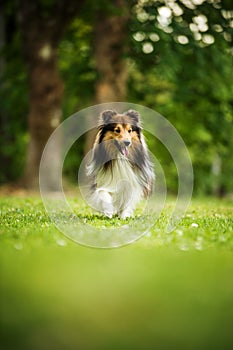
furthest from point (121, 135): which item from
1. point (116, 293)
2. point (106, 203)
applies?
point (116, 293)

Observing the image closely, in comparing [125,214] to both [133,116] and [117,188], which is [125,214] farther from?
[133,116]

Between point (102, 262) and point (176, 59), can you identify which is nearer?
point (102, 262)

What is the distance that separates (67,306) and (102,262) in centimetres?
167

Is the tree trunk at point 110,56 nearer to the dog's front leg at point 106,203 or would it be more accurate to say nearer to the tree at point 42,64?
the tree at point 42,64

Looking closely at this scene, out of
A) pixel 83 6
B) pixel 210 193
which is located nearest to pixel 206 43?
pixel 83 6

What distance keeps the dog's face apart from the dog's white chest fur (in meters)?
0.22

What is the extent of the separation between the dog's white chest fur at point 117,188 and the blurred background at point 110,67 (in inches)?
325

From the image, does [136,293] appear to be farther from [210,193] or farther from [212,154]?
[210,193]

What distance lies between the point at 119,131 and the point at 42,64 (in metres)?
10.7

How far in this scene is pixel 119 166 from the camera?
8562 millimetres

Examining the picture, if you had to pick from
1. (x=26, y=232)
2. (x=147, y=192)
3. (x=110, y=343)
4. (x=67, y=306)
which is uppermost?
(x=147, y=192)

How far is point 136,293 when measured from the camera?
4793mm

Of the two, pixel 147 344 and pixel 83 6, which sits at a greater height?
pixel 83 6

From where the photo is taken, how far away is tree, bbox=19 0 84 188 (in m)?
18.2
